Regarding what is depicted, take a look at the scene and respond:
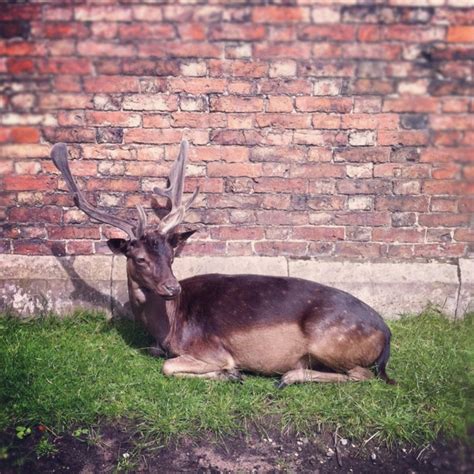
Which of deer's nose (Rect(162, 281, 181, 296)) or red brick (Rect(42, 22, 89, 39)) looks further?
red brick (Rect(42, 22, 89, 39))

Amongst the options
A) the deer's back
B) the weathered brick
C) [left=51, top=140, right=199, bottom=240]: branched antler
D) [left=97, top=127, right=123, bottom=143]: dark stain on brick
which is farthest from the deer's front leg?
the weathered brick

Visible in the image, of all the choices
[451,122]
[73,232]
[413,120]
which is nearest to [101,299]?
[73,232]

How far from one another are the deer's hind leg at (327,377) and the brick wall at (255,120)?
116 centimetres

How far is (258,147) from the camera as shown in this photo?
5016mm

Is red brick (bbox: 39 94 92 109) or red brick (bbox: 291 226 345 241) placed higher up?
red brick (bbox: 39 94 92 109)

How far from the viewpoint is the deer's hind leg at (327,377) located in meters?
4.41

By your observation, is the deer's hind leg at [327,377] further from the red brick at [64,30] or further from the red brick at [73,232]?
the red brick at [64,30]

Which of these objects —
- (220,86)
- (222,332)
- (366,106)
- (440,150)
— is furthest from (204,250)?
(440,150)

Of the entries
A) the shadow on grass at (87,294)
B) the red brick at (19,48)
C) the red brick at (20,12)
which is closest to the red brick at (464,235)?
the shadow on grass at (87,294)

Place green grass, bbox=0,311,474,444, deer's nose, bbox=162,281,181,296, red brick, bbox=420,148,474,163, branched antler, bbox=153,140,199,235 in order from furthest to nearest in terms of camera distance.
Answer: red brick, bbox=420,148,474,163
branched antler, bbox=153,140,199,235
deer's nose, bbox=162,281,181,296
green grass, bbox=0,311,474,444

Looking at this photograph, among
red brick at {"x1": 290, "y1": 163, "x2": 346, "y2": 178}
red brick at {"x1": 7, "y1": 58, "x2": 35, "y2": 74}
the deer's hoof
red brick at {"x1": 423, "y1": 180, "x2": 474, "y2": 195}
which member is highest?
red brick at {"x1": 7, "y1": 58, "x2": 35, "y2": 74}

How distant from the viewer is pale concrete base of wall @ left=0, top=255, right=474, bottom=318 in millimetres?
5188

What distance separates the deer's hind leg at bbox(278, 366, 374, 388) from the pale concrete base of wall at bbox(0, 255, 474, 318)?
929mm

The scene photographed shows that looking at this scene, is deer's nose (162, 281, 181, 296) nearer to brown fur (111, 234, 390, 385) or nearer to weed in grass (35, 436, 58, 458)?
brown fur (111, 234, 390, 385)
